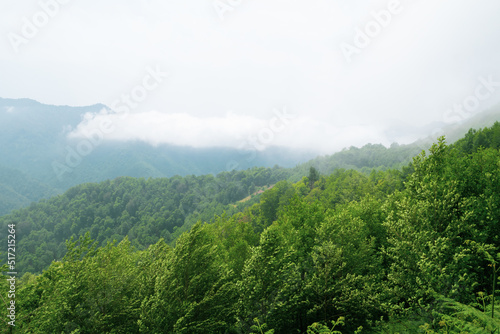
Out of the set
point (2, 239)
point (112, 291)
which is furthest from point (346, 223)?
point (2, 239)

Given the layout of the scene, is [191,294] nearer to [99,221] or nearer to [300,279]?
[300,279]

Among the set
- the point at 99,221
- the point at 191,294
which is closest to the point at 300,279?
the point at 191,294

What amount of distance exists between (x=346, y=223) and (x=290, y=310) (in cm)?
874

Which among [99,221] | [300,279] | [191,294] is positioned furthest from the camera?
[99,221]

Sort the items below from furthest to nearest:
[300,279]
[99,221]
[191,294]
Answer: [99,221] → [300,279] → [191,294]

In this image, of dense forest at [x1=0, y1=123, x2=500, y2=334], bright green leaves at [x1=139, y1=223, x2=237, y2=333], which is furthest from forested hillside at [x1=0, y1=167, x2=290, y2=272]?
bright green leaves at [x1=139, y1=223, x2=237, y2=333]

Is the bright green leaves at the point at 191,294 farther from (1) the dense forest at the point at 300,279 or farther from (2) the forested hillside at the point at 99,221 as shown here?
(2) the forested hillside at the point at 99,221

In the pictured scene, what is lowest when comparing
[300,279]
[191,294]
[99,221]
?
[300,279]

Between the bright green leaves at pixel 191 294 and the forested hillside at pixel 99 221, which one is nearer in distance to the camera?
the bright green leaves at pixel 191 294

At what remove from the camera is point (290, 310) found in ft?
49.6

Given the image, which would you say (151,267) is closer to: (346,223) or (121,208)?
(346,223)

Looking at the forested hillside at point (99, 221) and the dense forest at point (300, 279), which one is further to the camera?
the forested hillside at point (99, 221)

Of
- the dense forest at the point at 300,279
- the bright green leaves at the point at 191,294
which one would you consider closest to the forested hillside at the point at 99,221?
the dense forest at the point at 300,279

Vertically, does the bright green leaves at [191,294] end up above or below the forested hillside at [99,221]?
below
